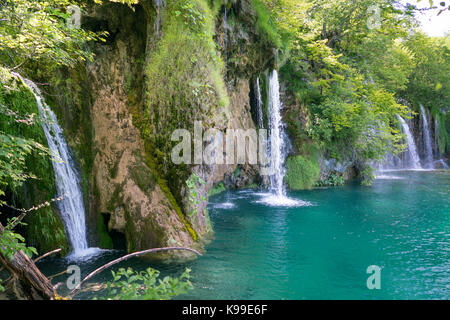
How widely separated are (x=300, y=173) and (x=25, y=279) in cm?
1420

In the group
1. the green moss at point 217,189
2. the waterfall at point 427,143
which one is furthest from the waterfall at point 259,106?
the waterfall at point 427,143

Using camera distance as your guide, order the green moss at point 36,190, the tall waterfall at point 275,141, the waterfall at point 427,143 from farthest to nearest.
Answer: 1. the waterfall at point 427,143
2. the tall waterfall at point 275,141
3. the green moss at point 36,190

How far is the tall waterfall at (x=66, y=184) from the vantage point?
6.04 metres

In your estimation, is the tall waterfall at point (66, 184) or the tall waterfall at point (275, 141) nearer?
the tall waterfall at point (66, 184)

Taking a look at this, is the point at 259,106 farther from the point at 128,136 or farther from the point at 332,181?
the point at 128,136

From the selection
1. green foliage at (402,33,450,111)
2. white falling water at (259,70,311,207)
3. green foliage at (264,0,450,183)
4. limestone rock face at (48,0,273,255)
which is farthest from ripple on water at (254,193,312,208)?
green foliage at (402,33,450,111)

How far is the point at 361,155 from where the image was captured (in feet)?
56.1

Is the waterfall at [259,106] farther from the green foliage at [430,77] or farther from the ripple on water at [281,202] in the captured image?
the green foliage at [430,77]

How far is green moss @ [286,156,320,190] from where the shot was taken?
51.0 feet

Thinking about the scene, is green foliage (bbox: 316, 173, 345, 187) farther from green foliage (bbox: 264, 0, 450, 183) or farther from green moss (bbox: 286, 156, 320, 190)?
green foliage (bbox: 264, 0, 450, 183)

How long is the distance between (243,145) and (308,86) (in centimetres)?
567

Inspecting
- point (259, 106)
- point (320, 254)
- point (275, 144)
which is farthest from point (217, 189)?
point (320, 254)

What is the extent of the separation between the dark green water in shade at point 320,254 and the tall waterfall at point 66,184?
655 mm

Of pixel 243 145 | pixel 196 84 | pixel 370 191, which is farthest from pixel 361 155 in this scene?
pixel 196 84
